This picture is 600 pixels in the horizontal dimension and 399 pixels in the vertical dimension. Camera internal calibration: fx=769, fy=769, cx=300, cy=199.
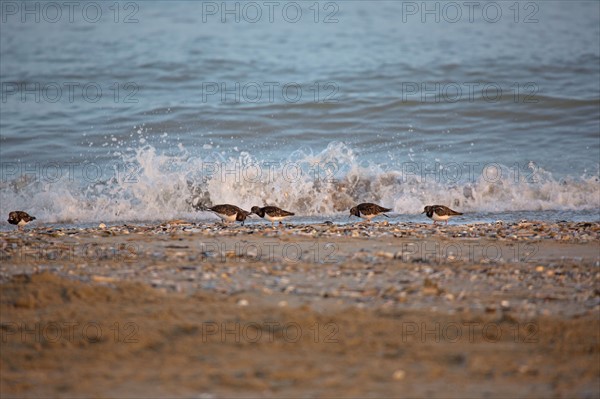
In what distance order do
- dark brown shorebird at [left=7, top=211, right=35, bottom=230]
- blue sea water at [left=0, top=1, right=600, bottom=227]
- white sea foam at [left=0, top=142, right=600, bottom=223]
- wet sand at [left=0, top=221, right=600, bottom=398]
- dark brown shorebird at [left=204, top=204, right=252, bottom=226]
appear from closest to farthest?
wet sand at [left=0, top=221, right=600, bottom=398]
dark brown shorebird at [left=7, top=211, right=35, bottom=230]
dark brown shorebird at [left=204, top=204, right=252, bottom=226]
white sea foam at [left=0, top=142, right=600, bottom=223]
blue sea water at [left=0, top=1, right=600, bottom=227]

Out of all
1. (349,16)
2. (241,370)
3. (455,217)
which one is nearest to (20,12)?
A: (349,16)

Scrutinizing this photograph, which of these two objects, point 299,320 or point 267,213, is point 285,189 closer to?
point 267,213

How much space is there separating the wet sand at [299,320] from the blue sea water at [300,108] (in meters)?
4.01

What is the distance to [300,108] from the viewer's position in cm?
1738

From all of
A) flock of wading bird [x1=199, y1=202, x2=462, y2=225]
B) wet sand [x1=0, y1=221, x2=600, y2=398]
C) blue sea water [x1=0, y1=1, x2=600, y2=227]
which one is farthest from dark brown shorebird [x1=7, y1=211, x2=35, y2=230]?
flock of wading bird [x1=199, y1=202, x2=462, y2=225]

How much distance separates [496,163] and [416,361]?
9283 millimetres

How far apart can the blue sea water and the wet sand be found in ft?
13.2

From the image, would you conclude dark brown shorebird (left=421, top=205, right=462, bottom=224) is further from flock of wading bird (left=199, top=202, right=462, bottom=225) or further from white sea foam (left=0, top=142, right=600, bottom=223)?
white sea foam (left=0, top=142, right=600, bottom=223)

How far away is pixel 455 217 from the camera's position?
11.0m

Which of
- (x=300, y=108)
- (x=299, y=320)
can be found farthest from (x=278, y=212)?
(x=300, y=108)

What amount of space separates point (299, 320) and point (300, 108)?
12.5 metres

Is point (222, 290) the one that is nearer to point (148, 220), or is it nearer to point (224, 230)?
point (224, 230)

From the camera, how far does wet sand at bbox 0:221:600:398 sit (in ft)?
14.3

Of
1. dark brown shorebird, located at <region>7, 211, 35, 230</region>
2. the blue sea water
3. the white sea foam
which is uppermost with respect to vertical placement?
the blue sea water
